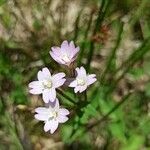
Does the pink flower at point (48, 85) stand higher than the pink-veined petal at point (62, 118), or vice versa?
the pink flower at point (48, 85)

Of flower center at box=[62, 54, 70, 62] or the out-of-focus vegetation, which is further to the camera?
the out-of-focus vegetation

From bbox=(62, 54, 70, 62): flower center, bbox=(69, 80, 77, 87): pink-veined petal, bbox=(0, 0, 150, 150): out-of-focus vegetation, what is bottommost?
bbox=(0, 0, 150, 150): out-of-focus vegetation

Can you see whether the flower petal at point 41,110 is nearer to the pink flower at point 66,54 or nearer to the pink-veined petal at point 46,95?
the pink-veined petal at point 46,95

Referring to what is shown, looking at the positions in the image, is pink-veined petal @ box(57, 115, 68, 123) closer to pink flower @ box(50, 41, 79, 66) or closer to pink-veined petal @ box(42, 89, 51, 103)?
pink-veined petal @ box(42, 89, 51, 103)

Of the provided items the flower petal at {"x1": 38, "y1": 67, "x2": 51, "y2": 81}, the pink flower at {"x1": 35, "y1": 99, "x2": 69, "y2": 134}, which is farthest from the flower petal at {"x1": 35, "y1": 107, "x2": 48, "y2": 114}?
the flower petal at {"x1": 38, "y1": 67, "x2": 51, "y2": 81}

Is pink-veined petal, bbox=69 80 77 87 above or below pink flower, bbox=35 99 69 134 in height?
above

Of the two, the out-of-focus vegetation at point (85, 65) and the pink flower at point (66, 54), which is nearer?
the pink flower at point (66, 54)

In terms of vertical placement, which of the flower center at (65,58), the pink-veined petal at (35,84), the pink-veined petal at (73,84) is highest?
the flower center at (65,58)

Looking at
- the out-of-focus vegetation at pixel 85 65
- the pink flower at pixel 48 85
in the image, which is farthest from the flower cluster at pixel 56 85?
the out-of-focus vegetation at pixel 85 65

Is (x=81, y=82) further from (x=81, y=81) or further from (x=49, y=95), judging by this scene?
(x=49, y=95)

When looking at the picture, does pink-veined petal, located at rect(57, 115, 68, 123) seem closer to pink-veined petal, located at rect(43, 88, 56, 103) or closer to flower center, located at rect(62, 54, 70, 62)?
pink-veined petal, located at rect(43, 88, 56, 103)
